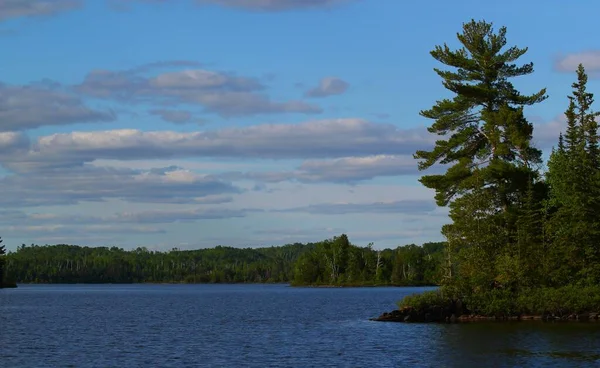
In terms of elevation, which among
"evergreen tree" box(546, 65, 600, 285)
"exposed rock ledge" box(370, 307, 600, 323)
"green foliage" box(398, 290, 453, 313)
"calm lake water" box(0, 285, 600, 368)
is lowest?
"calm lake water" box(0, 285, 600, 368)

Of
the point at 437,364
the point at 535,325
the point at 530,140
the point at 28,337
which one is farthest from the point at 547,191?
the point at 28,337

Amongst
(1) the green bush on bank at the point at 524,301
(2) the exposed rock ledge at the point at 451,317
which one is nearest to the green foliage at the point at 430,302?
(1) the green bush on bank at the point at 524,301

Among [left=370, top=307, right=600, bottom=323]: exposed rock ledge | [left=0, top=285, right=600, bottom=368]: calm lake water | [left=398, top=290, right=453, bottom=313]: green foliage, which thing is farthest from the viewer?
[left=398, top=290, right=453, bottom=313]: green foliage

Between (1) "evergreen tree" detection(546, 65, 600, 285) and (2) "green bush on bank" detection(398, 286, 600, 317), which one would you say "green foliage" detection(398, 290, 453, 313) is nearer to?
(2) "green bush on bank" detection(398, 286, 600, 317)

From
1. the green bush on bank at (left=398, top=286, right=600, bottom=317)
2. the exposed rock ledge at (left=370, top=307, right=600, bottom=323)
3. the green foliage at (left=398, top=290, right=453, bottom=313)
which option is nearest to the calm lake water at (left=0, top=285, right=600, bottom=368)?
the exposed rock ledge at (left=370, top=307, right=600, bottom=323)

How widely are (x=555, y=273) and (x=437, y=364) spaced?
28965 mm

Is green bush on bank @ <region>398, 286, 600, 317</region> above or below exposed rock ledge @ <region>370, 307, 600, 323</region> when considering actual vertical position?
above

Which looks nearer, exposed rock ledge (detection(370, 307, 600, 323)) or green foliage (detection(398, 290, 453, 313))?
exposed rock ledge (detection(370, 307, 600, 323))

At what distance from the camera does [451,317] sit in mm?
71500

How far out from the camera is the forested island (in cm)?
6981

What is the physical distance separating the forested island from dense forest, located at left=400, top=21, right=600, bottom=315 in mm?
94

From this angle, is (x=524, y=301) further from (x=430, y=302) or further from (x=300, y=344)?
(x=300, y=344)

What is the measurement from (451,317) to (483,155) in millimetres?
15369

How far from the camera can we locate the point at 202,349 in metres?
54.6
